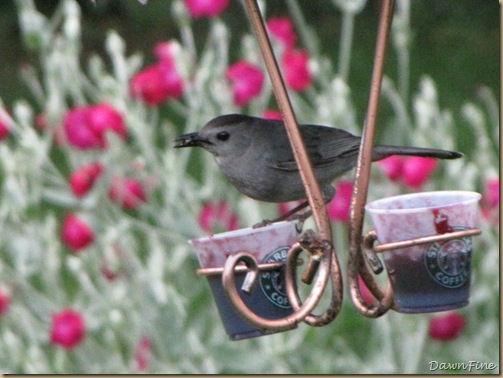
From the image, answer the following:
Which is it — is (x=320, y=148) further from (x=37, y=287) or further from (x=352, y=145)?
(x=37, y=287)

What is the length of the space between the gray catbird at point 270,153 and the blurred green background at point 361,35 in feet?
17.2

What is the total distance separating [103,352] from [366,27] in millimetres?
7033

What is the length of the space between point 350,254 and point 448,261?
19 cm

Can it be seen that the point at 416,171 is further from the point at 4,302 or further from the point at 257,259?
the point at 4,302

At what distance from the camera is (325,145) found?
267 cm

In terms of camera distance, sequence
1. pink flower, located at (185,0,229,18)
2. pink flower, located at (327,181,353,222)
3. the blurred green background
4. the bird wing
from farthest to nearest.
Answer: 1. the blurred green background
2. pink flower, located at (185,0,229,18)
3. pink flower, located at (327,181,353,222)
4. the bird wing

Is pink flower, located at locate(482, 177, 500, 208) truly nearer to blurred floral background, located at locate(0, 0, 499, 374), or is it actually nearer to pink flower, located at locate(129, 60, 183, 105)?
blurred floral background, located at locate(0, 0, 499, 374)

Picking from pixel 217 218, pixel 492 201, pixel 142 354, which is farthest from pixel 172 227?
pixel 492 201

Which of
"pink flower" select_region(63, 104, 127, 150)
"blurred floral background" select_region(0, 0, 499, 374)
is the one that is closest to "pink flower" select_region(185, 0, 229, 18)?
"blurred floral background" select_region(0, 0, 499, 374)

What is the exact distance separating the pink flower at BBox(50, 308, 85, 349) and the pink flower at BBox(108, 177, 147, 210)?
0.48 m

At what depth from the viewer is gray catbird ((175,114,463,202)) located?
2533 millimetres

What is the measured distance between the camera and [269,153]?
264 cm

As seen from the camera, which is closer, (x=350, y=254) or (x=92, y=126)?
(x=350, y=254)

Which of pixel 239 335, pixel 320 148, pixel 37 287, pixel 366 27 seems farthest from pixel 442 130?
pixel 366 27
